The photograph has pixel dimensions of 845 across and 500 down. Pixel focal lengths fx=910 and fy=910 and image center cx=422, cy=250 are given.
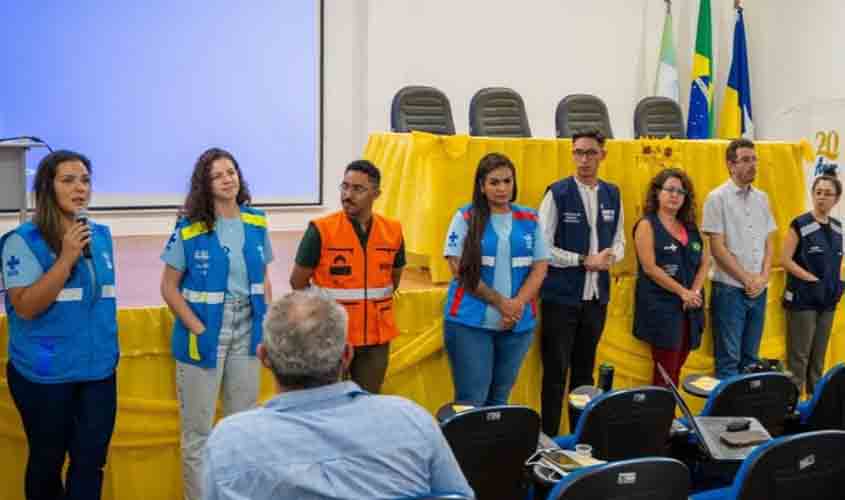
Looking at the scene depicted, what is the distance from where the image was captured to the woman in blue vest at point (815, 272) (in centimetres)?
513

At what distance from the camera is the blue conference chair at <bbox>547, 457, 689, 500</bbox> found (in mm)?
2150

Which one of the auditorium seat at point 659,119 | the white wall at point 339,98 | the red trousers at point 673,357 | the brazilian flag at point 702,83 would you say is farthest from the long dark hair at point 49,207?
the brazilian flag at point 702,83

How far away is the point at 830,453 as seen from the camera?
2428 millimetres

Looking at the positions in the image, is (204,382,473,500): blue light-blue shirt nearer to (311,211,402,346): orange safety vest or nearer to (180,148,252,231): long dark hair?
(180,148,252,231): long dark hair

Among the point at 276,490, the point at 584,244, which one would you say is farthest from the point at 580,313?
the point at 276,490

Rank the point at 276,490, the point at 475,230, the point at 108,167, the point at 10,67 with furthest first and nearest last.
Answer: the point at 108,167
the point at 10,67
the point at 475,230
the point at 276,490

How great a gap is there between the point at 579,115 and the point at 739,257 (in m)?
2.03

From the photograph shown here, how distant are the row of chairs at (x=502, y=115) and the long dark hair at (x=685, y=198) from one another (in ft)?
5.93

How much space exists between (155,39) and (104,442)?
4.33 metres

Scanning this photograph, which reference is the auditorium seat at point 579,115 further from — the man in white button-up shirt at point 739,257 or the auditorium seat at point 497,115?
the man in white button-up shirt at point 739,257

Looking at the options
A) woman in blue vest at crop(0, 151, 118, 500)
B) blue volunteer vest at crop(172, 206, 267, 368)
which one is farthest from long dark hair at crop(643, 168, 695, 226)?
woman in blue vest at crop(0, 151, 118, 500)

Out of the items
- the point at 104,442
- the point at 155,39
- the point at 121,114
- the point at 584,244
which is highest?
Answer: the point at 155,39

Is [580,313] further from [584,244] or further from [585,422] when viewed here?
[585,422]

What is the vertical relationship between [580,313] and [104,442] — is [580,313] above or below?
above
